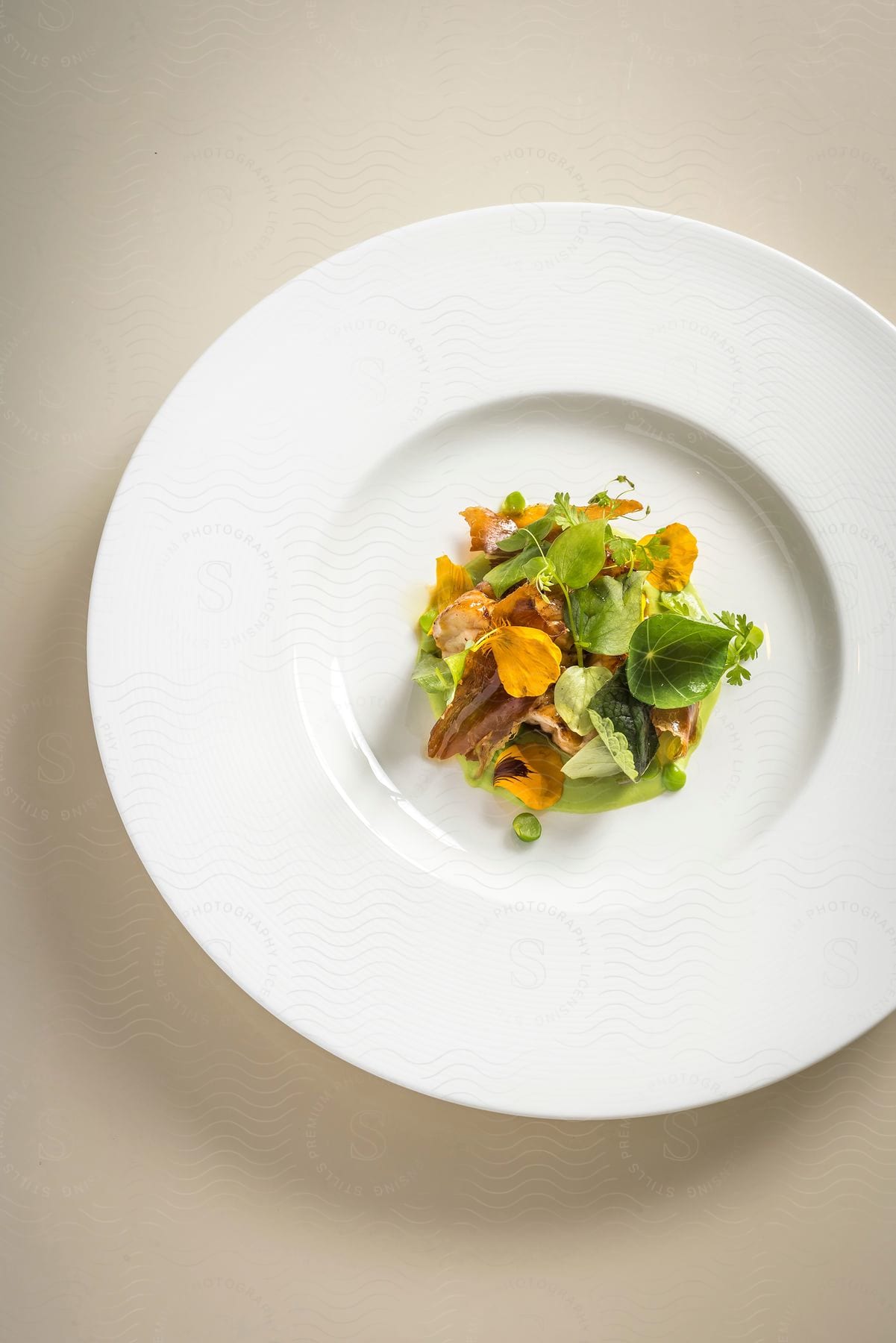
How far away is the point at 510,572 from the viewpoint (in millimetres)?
1510

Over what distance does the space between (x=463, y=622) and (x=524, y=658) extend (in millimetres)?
134

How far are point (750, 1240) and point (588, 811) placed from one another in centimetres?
94

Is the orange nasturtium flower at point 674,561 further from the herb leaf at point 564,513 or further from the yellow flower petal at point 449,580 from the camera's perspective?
the yellow flower petal at point 449,580

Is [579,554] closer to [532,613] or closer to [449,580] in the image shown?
Answer: [532,613]

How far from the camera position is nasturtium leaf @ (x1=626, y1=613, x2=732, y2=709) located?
1.41 m

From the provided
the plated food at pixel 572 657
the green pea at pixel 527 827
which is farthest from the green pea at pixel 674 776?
the green pea at pixel 527 827

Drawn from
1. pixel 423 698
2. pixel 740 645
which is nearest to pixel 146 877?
pixel 423 698

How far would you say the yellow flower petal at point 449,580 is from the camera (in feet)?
5.12

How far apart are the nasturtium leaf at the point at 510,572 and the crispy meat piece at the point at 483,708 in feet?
0.38

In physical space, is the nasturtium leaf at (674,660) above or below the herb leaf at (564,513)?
below

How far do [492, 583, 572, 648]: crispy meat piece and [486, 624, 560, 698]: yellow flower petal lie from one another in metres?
0.02

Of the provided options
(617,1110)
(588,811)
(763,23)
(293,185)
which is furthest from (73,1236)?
(763,23)

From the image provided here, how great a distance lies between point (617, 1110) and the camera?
1.45m

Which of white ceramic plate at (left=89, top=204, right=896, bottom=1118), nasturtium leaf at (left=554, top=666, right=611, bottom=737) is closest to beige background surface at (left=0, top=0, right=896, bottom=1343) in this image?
white ceramic plate at (left=89, top=204, right=896, bottom=1118)
